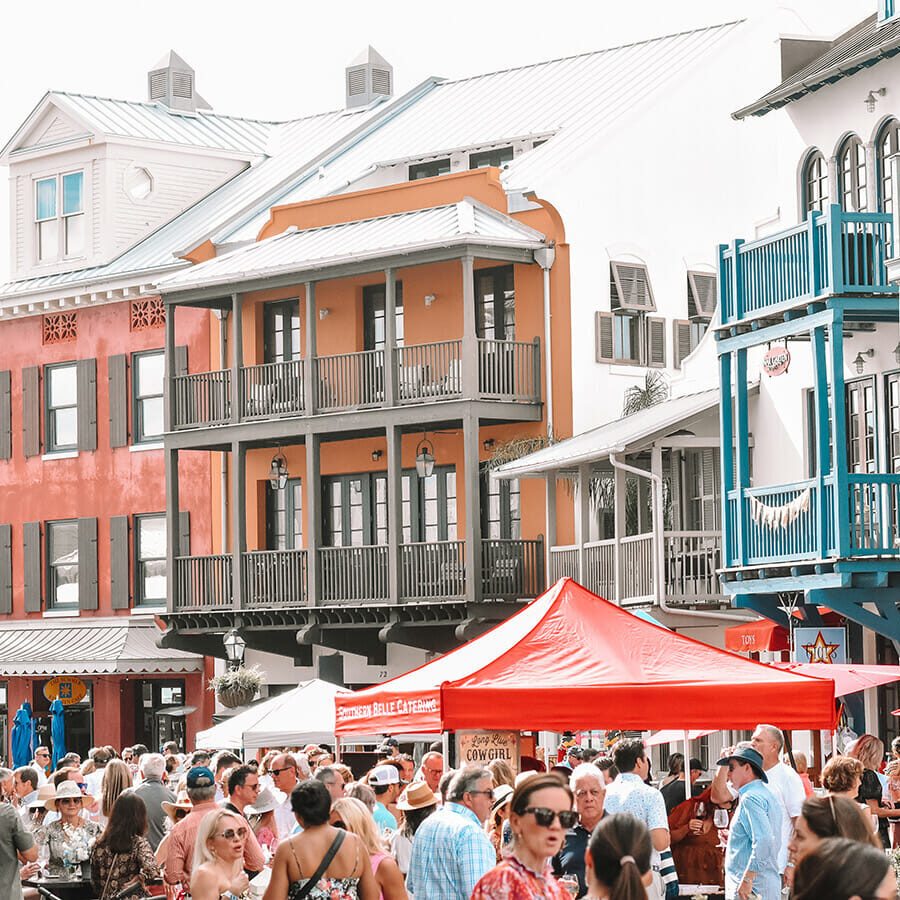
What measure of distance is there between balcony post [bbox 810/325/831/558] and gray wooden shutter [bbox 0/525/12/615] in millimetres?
20007

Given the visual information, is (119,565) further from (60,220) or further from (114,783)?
(114,783)

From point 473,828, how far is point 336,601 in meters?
22.5

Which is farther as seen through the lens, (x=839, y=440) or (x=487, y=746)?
(x=839, y=440)

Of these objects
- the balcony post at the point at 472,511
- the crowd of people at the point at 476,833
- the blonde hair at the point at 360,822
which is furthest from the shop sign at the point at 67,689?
the blonde hair at the point at 360,822

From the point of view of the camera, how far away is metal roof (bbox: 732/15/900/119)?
77.0 ft

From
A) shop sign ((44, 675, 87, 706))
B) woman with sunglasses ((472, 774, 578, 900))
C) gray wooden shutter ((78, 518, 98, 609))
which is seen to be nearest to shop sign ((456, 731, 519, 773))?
woman with sunglasses ((472, 774, 578, 900))

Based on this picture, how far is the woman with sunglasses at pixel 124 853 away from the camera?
1180cm

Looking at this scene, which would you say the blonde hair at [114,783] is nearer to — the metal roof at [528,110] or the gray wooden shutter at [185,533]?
the metal roof at [528,110]

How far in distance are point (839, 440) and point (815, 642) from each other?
286 centimetres

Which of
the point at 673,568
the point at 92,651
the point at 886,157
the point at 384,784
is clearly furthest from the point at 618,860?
the point at 92,651

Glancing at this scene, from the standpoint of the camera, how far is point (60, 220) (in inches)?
1526

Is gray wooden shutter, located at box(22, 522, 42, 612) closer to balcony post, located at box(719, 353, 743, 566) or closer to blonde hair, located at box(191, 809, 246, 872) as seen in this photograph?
balcony post, located at box(719, 353, 743, 566)

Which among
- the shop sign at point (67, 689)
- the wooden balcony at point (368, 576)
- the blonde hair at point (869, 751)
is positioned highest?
the wooden balcony at point (368, 576)

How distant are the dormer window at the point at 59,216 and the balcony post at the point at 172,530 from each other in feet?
17.1
